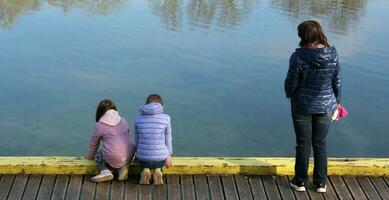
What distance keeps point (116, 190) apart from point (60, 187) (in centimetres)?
42

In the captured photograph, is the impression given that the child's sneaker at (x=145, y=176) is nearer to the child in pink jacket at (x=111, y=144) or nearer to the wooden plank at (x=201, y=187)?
the child in pink jacket at (x=111, y=144)

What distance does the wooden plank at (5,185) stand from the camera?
4007 millimetres

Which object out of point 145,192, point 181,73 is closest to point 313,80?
point 145,192

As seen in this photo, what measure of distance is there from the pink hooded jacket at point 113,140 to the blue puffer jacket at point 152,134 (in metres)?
0.10

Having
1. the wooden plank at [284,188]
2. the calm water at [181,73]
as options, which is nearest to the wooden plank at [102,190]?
the wooden plank at [284,188]

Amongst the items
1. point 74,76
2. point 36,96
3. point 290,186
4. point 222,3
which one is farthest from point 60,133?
point 222,3

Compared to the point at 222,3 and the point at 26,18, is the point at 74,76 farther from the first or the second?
the point at 222,3

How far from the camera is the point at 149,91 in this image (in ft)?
28.4

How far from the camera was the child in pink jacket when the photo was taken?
4.22m

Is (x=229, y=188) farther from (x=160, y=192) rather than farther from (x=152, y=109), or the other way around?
(x=152, y=109)

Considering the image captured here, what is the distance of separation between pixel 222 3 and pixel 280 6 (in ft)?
6.02

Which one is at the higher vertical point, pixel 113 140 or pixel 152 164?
pixel 113 140

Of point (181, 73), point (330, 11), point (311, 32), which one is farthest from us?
point (330, 11)

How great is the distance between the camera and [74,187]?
417 centimetres
